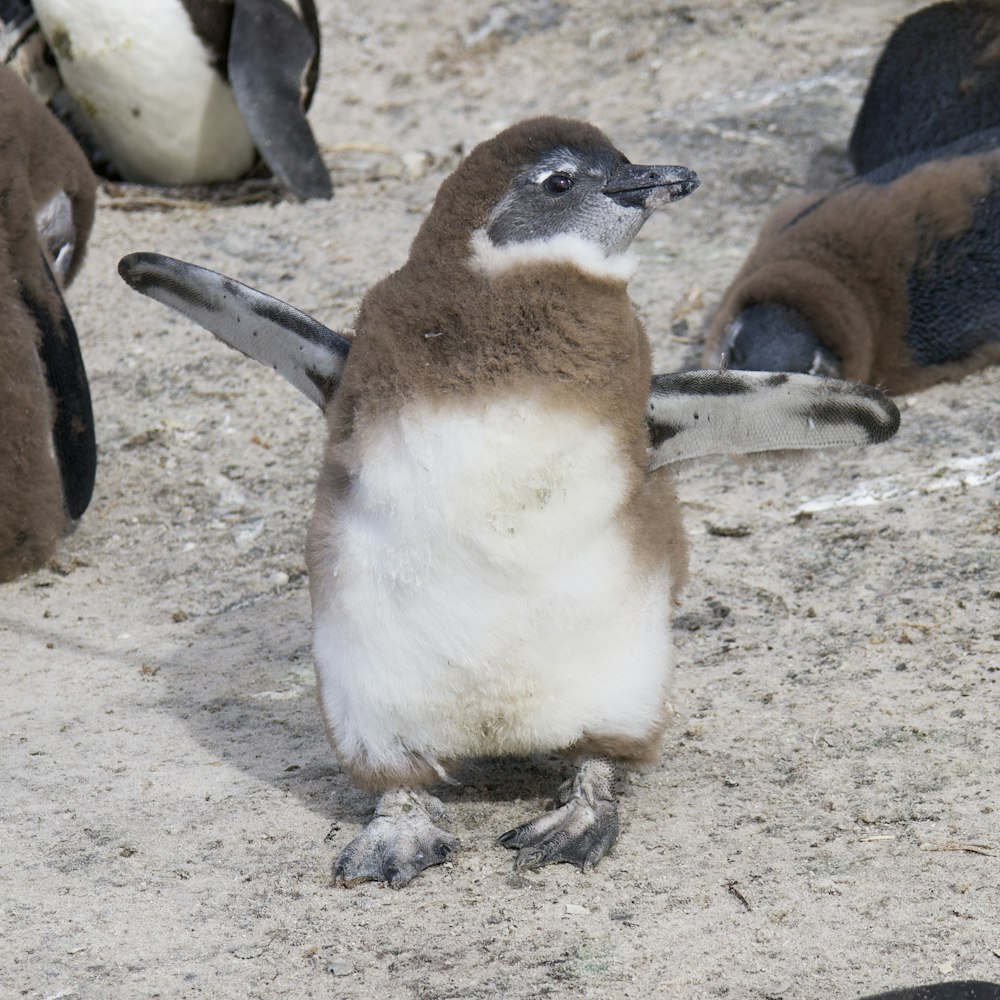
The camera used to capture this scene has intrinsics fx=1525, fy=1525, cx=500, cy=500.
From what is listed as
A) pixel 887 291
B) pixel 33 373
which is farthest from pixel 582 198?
pixel 887 291

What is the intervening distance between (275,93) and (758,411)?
4220 mm

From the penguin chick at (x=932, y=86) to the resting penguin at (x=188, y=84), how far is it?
223 cm

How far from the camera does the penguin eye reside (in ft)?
7.77

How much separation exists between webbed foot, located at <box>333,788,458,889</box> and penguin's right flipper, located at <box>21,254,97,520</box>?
1.81 metres

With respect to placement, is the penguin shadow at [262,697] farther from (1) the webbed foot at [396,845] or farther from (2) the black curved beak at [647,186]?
(2) the black curved beak at [647,186]

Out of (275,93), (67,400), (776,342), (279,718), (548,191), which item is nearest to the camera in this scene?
(548,191)

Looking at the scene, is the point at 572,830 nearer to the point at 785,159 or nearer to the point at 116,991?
the point at 116,991

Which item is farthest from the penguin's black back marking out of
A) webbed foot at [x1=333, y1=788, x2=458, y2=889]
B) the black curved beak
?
webbed foot at [x1=333, y1=788, x2=458, y2=889]

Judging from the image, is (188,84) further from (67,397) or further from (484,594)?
(484,594)

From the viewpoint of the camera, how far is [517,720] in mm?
2445

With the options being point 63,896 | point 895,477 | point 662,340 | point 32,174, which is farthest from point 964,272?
point 63,896

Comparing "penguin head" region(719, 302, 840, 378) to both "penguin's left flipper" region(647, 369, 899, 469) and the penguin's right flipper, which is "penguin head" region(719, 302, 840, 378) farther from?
"penguin's left flipper" region(647, 369, 899, 469)

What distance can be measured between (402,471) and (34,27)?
191 inches

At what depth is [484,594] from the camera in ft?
7.63
